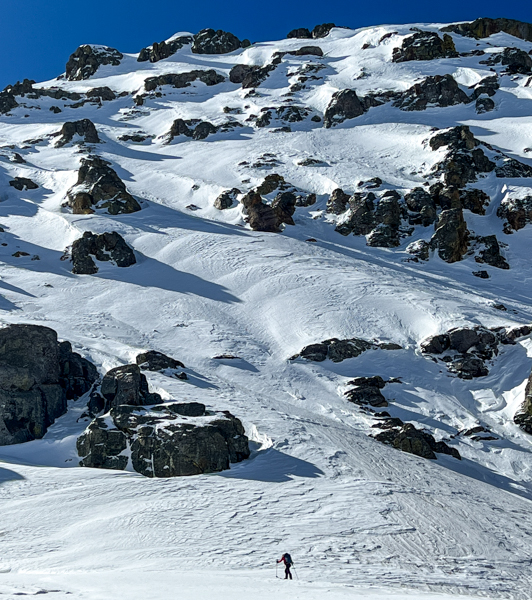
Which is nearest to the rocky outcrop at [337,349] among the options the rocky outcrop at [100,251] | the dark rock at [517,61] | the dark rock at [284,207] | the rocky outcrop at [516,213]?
the rocky outcrop at [100,251]

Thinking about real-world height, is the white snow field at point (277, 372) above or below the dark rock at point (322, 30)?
below

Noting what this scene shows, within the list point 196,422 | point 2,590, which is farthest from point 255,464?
point 2,590

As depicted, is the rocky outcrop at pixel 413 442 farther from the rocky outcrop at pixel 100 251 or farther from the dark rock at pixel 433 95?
the dark rock at pixel 433 95

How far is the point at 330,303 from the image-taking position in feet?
127

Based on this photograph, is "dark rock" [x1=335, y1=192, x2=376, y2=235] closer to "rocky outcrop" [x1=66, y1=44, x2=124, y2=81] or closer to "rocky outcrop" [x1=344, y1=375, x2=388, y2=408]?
"rocky outcrop" [x1=344, y1=375, x2=388, y2=408]

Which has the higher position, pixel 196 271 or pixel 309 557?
pixel 196 271

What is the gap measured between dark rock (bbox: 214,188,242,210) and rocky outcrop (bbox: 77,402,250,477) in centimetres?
3582

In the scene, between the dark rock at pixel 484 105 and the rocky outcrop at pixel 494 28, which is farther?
the rocky outcrop at pixel 494 28

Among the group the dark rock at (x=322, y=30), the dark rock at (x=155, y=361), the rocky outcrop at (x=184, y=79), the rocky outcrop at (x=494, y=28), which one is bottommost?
the dark rock at (x=155, y=361)

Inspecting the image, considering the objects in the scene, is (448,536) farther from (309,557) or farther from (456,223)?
(456,223)

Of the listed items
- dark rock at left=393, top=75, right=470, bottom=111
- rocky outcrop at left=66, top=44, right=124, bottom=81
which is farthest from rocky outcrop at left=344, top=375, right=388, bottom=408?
rocky outcrop at left=66, top=44, right=124, bottom=81

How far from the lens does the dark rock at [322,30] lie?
11825 centimetres

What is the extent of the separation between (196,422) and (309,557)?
31.0 feet

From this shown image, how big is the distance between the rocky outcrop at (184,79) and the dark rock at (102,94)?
5.84m
